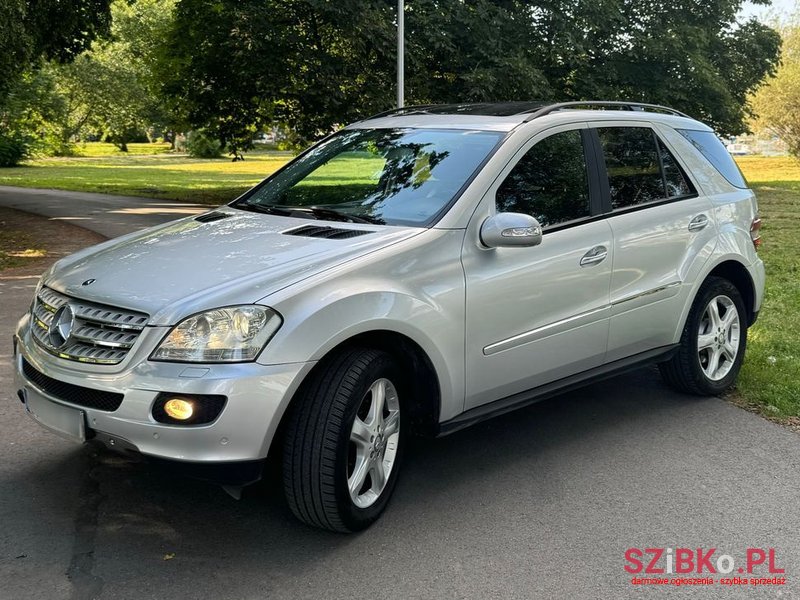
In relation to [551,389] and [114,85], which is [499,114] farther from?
[114,85]

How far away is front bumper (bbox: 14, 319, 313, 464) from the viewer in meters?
3.30

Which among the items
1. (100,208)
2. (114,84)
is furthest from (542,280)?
(114,84)

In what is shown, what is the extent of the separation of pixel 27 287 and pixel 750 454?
25.4 feet

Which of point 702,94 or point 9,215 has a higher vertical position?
point 702,94

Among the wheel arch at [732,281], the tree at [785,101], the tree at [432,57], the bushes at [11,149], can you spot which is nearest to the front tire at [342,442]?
the wheel arch at [732,281]

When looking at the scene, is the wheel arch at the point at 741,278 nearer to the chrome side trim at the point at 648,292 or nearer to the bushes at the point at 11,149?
the chrome side trim at the point at 648,292

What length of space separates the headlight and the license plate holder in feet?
1.52

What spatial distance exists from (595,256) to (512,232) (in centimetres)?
83

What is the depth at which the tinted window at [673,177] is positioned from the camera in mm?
5418

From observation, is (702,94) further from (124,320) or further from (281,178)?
(124,320)

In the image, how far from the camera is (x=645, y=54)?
2114 cm

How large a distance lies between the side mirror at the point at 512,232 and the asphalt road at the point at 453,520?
1230 millimetres

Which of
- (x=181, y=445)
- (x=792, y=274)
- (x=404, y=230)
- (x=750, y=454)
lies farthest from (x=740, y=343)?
(x=792, y=274)

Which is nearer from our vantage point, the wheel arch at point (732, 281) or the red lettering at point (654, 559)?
the red lettering at point (654, 559)
